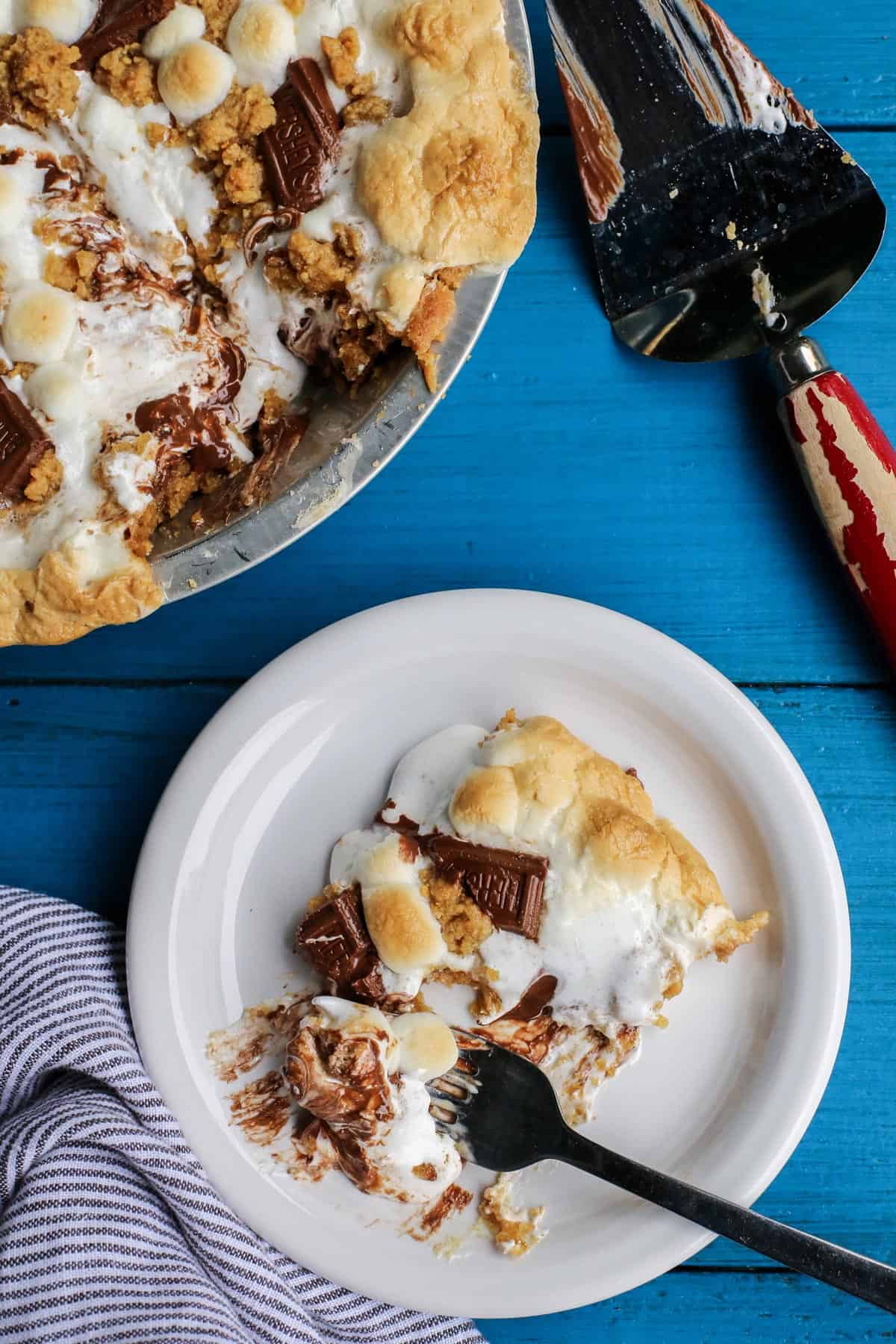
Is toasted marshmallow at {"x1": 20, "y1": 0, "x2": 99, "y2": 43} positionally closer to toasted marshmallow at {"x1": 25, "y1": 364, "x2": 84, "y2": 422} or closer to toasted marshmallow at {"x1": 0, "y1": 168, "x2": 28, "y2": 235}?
toasted marshmallow at {"x1": 0, "y1": 168, "x2": 28, "y2": 235}

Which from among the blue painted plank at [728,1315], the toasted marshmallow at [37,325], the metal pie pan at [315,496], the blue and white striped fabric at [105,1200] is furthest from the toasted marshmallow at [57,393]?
the blue painted plank at [728,1315]

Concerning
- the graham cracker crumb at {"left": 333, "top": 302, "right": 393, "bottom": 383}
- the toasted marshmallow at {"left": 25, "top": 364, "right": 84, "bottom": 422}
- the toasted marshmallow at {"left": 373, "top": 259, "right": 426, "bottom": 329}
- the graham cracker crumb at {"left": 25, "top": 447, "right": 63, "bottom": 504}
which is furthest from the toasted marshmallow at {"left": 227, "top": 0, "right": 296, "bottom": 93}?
the graham cracker crumb at {"left": 25, "top": 447, "right": 63, "bottom": 504}

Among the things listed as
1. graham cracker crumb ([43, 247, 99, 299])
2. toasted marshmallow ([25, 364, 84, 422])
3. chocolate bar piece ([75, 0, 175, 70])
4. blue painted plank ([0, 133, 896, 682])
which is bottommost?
blue painted plank ([0, 133, 896, 682])

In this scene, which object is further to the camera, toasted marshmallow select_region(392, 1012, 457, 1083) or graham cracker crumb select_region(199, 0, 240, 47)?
toasted marshmallow select_region(392, 1012, 457, 1083)

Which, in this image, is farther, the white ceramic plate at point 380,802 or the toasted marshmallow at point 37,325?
the white ceramic plate at point 380,802

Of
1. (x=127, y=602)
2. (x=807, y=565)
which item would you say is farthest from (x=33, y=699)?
(x=807, y=565)

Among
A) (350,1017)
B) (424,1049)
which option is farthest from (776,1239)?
(350,1017)

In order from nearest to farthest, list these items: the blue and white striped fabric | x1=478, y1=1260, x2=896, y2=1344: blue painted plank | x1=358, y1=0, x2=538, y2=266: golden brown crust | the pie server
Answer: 1. x1=358, y1=0, x2=538, y2=266: golden brown crust
2. the blue and white striped fabric
3. the pie server
4. x1=478, y1=1260, x2=896, y2=1344: blue painted plank

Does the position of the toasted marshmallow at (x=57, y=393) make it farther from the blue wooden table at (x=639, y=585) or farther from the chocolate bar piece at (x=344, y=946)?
the chocolate bar piece at (x=344, y=946)
